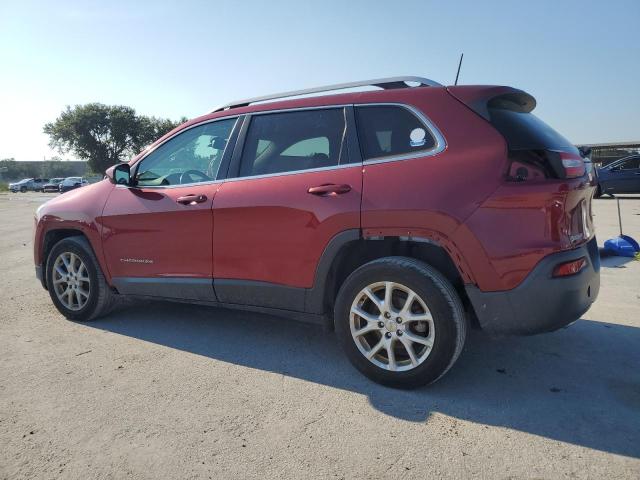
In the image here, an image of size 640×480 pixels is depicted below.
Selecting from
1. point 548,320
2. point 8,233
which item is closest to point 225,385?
point 548,320

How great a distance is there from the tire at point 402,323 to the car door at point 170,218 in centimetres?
123

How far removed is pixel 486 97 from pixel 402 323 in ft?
4.76

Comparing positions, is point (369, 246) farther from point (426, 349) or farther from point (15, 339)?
point (15, 339)

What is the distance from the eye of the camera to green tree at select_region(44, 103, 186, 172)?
189 feet

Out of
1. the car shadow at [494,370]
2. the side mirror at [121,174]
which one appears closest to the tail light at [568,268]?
the car shadow at [494,370]

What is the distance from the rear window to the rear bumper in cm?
63

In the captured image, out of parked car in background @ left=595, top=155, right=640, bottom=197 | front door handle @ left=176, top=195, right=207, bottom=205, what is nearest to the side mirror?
front door handle @ left=176, top=195, right=207, bottom=205

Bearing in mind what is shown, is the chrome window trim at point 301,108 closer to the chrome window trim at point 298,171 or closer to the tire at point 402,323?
the chrome window trim at point 298,171

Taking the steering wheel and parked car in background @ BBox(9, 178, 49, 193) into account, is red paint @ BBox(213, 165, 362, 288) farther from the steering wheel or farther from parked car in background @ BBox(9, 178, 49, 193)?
parked car in background @ BBox(9, 178, 49, 193)

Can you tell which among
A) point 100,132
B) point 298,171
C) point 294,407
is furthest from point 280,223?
point 100,132

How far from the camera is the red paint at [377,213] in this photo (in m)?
2.62

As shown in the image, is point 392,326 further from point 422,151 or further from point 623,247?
point 623,247

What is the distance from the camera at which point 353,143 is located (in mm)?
3166

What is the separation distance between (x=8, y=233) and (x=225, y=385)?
10.9 meters
